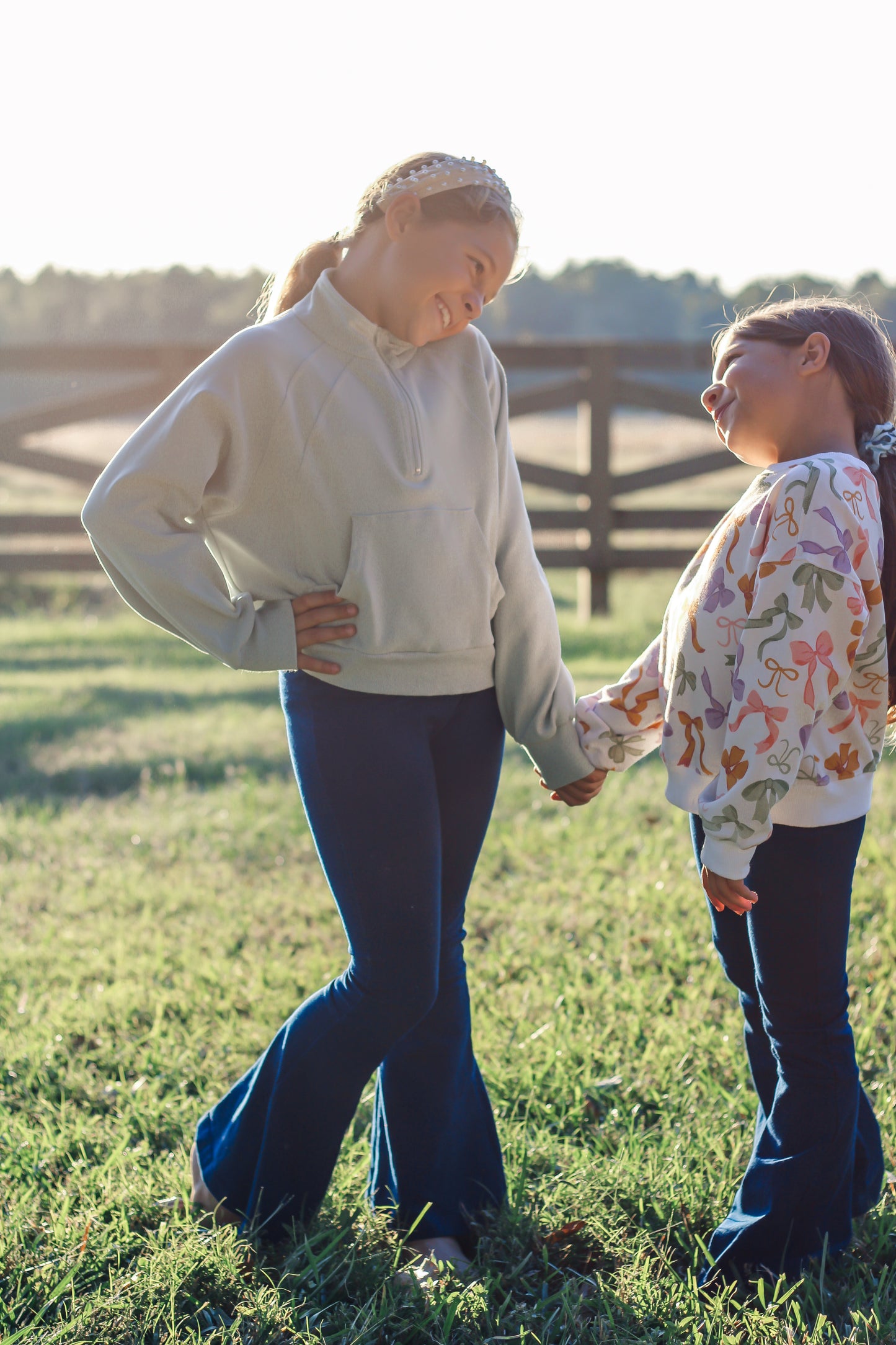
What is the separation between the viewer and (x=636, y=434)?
23.9 m

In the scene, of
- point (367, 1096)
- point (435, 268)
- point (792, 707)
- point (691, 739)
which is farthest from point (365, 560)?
point (367, 1096)

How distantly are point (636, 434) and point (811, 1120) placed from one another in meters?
22.9

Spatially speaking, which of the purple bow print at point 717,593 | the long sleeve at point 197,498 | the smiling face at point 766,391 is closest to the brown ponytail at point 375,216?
the long sleeve at point 197,498

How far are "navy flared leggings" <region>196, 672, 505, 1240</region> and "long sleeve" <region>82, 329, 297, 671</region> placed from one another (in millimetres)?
151

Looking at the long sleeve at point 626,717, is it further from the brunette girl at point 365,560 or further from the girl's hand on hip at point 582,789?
the brunette girl at point 365,560

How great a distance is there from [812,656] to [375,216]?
3.23 feet

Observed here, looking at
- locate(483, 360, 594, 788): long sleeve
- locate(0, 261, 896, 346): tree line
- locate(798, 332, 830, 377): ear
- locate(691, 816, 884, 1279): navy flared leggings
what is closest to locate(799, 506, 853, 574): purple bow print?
locate(798, 332, 830, 377): ear

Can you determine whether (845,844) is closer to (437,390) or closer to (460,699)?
(460,699)

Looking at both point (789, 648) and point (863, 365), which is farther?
point (863, 365)

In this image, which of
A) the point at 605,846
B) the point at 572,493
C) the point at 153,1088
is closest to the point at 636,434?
the point at 572,493

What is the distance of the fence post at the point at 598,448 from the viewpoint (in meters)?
7.34

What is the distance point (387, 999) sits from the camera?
76.7 inches

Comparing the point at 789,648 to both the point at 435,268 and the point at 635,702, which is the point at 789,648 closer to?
the point at 635,702

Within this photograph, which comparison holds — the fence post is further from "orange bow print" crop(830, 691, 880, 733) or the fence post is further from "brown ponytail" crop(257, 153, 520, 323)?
"orange bow print" crop(830, 691, 880, 733)
